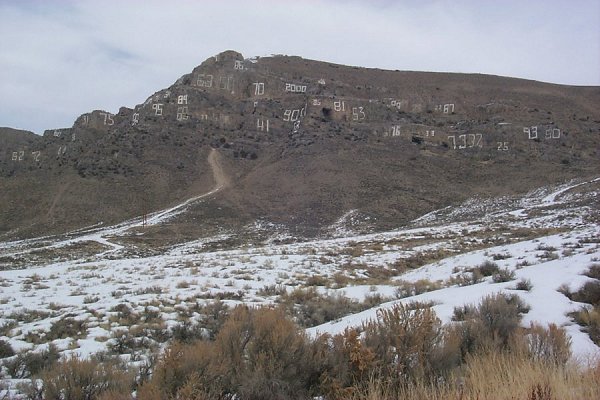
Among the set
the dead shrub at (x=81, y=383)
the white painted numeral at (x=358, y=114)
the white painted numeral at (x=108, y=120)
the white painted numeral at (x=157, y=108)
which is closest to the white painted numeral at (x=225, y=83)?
the white painted numeral at (x=157, y=108)

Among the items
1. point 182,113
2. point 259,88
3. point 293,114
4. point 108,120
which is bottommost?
point 108,120

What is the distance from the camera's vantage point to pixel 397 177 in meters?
56.4

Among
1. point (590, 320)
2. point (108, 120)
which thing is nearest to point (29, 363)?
point (590, 320)

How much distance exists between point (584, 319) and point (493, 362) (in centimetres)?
234

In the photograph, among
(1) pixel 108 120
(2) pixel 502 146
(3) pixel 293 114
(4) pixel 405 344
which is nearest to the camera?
Answer: (4) pixel 405 344

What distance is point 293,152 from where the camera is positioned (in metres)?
64.1

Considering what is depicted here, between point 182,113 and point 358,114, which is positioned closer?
point 182,113

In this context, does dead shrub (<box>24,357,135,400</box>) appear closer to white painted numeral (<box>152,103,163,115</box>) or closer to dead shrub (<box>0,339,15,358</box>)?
dead shrub (<box>0,339,15,358</box>)

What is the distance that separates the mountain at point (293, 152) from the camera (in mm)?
49594

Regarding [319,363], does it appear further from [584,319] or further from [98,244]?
[98,244]

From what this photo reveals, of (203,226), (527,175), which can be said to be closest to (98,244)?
(203,226)

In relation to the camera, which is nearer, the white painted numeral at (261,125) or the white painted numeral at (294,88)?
the white painted numeral at (261,125)

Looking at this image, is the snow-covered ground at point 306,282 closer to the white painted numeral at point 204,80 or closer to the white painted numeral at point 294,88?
the white painted numeral at point 204,80

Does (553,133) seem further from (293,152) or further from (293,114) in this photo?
(293,114)
